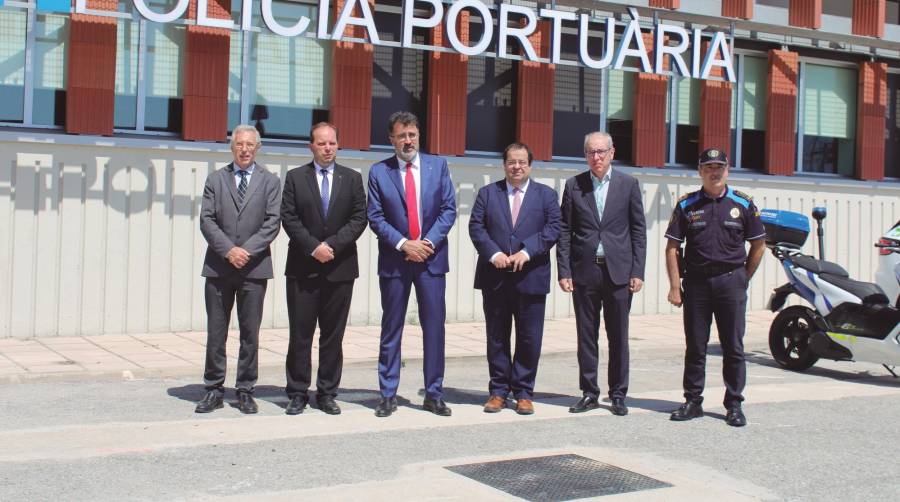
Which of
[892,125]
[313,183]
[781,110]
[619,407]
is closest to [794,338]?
[619,407]

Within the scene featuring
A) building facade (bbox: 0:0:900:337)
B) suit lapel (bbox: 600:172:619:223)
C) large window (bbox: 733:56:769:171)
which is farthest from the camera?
large window (bbox: 733:56:769:171)

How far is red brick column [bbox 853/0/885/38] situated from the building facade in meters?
0.03

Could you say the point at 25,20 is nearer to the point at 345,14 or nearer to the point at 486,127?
the point at 345,14

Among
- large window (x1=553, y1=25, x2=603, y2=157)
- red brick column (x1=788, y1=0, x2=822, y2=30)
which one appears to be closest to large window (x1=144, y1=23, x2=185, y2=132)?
large window (x1=553, y1=25, x2=603, y2=157)

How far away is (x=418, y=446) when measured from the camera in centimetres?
679

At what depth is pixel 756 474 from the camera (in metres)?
6.21

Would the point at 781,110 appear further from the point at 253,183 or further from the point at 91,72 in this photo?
the point at 253,183

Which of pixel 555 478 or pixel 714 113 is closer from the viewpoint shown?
pixel 555 478

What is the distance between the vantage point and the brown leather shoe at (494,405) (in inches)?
316

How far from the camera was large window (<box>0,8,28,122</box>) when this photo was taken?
39.8ft

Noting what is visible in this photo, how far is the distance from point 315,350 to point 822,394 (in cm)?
482

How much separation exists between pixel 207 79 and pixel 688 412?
24.3ft

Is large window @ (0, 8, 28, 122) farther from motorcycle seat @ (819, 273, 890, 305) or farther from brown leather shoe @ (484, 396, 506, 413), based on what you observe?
motorcycle seat @ (819, 273, 890, 305)

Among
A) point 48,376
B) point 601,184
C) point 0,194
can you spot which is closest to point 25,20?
point 0,194
